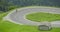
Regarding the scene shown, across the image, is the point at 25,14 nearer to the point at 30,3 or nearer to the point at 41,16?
the point at 30,3

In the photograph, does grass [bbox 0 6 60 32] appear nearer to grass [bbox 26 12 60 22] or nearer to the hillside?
grass [bbox 26 12 60 22]

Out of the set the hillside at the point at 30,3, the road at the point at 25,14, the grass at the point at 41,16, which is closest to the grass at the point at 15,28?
the road at the point at 25,14

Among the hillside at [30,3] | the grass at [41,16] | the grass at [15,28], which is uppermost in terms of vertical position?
the hillside at [30,3]

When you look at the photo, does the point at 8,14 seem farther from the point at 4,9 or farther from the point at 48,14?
the point at 48,14

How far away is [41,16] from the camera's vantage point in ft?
17.3

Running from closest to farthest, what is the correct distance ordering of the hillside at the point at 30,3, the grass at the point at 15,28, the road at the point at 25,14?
1. the grass at the point at 15,28
2. the road at the point at 25,14
3. the hillside at the point at 30,3

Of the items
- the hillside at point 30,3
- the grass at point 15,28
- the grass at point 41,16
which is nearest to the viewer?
the grass at point 15,28

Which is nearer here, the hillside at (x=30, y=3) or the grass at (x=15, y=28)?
the grass at (x=15, y=28)

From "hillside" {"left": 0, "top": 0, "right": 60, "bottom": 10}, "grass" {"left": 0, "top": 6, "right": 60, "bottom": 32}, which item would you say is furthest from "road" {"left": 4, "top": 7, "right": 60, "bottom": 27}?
"grass" {"left": 0, "top": 6, "right": 60, "bottom": 32}

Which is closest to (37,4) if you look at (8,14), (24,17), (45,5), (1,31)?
(45,5)

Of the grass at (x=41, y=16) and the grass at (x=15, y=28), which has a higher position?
the grass at (x=41, y=16)

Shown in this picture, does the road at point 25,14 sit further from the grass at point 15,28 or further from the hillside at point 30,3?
the grass at point 15,28

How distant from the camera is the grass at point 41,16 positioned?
506cm

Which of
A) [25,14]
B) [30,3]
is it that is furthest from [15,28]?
[30,3]
